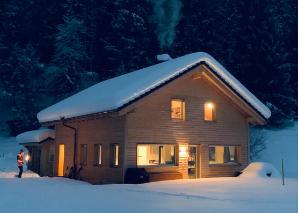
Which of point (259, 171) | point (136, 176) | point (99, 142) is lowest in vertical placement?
point (136, 176)

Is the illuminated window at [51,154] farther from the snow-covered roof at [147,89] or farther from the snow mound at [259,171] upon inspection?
the snow mound at [259,171]

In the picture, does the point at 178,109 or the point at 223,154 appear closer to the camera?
the point at 178,109

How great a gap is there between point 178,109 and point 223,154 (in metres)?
3.95

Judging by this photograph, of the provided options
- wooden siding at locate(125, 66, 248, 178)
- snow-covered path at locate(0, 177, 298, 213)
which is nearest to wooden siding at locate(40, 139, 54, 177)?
snow-covered path at locate(0, 177, 298, 213)

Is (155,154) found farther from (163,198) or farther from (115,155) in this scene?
(163,198)

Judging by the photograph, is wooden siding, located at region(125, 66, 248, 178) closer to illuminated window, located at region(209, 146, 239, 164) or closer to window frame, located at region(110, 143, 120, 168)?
illuminated window, located at region(209, 146, 239, 164)

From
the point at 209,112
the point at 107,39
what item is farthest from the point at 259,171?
the point at 107,39

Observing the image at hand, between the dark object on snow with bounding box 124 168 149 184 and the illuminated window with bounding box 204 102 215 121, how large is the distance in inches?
223

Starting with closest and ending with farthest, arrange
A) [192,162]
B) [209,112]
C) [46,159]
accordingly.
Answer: [192,162]
[209,112]
[46,159]

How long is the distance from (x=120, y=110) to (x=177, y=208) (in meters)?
7.65

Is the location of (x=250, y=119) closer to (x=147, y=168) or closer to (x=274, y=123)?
(x=147, y=168)

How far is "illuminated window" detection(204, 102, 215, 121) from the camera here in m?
22.9

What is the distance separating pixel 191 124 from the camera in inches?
862

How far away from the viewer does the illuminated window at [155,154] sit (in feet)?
65.9
